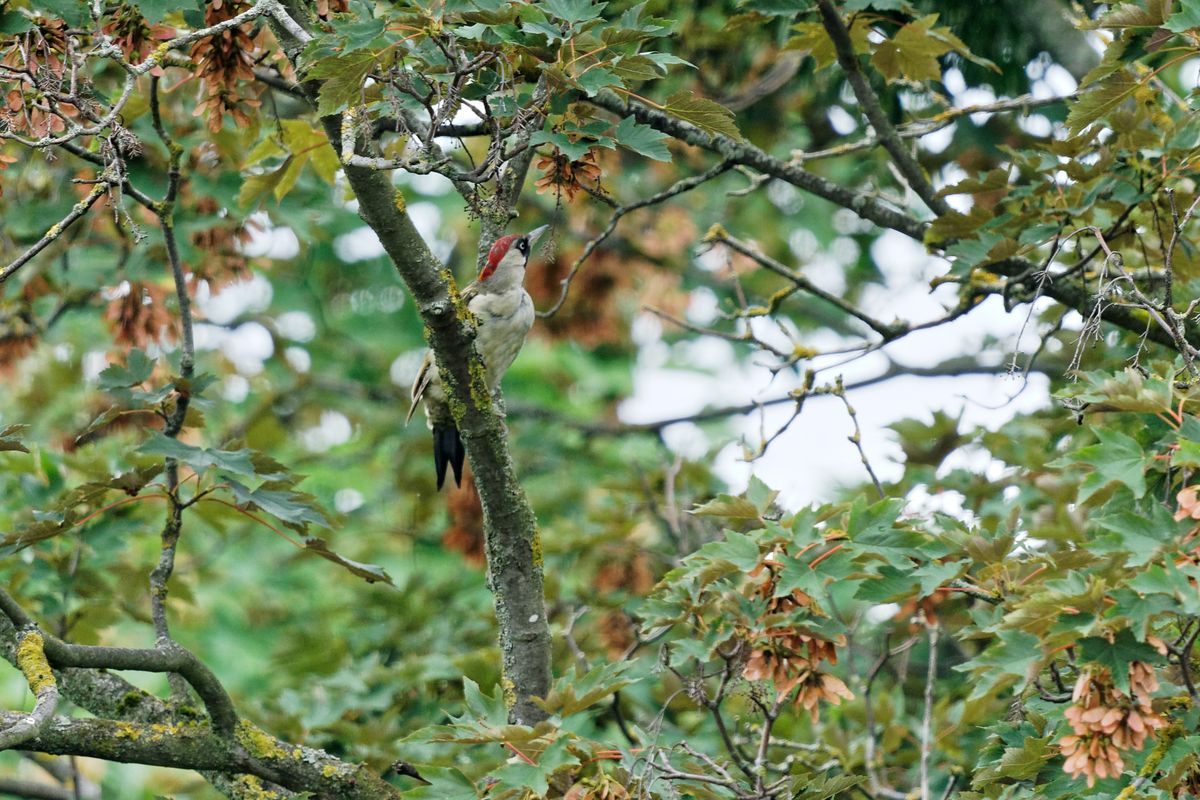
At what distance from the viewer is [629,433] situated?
21.9 feet

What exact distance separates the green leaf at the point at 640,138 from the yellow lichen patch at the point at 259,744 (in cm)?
181

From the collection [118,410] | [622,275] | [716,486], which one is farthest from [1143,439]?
[622,275]

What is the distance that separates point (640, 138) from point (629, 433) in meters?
3.93

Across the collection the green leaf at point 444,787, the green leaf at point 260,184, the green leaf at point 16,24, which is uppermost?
the green leaf at point 260,184

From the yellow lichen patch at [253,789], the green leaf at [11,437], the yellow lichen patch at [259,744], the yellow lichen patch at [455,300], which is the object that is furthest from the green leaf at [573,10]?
the yellow lichen patch at [253,789]

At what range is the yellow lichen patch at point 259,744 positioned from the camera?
3270 millimetres

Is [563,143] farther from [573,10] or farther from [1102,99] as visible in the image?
[1102,99]

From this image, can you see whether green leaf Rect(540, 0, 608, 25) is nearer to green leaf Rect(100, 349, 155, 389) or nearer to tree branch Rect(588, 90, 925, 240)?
tree branch Rect(588, 90, 925, 240)

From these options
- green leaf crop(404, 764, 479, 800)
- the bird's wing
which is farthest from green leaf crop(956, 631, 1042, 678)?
the bird's wing

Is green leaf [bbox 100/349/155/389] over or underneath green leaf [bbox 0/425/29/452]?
over

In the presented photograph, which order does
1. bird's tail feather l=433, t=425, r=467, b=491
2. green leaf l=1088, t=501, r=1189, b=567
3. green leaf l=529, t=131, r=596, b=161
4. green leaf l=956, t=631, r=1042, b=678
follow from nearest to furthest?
green leaf l=1088, t=501, r=1189, b=567, green leaf l=956, t=631, r=1042, b=678, green leaf l=529, t=131, r=596, b=161, bird's tail feather l=433, t=425, r=467, b=491

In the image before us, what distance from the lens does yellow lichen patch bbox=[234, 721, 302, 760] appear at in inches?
129

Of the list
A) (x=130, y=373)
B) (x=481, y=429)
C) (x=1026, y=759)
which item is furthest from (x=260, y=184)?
(x=1026, y=759)

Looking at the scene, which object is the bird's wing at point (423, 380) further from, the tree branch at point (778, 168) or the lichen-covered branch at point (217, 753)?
the lichen-covered branch at point (217, 753)
